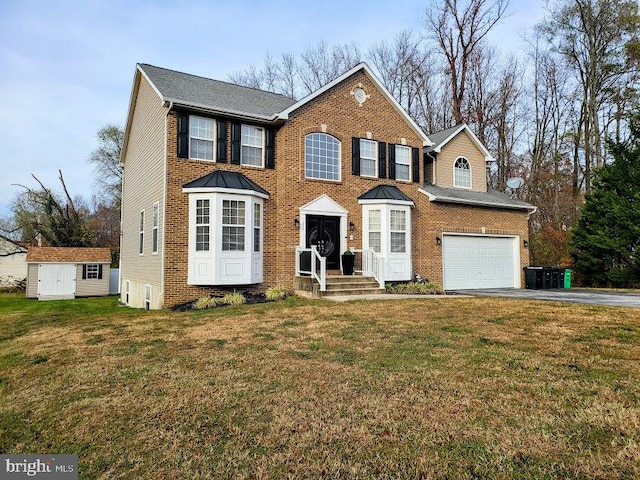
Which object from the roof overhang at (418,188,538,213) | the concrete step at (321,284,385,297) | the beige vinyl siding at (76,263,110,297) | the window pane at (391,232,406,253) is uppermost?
the roof overhang at (418,188,538,213)

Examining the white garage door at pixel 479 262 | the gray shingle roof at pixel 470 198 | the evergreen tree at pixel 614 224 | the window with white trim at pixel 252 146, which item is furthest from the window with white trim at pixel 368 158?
the evergreen tree at pixel 614 224

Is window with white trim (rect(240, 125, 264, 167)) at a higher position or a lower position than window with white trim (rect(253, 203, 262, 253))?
higher

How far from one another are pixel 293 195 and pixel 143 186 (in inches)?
240

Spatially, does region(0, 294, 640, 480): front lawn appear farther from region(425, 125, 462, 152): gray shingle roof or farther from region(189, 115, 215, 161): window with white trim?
region(425, 125, 462, 152): gray shingle roof

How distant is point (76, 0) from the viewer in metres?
10.7

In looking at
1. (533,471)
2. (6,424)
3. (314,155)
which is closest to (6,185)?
(314,155)

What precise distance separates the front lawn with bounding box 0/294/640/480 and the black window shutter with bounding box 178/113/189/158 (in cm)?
625

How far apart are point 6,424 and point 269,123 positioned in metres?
11.4

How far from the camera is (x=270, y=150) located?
13648 millimetres

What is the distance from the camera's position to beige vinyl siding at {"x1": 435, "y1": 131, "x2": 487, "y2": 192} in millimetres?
17469

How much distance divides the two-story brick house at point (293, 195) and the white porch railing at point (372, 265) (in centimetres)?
7

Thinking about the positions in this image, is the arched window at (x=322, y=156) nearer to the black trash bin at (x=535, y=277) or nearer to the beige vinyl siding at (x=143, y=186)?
the beige vinyl siding at (x=143, y=186)

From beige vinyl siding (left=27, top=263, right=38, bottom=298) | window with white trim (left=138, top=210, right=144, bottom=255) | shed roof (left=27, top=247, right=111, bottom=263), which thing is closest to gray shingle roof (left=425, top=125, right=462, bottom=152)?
window with white trim (left=138, top=210, right=144, bottom=255)

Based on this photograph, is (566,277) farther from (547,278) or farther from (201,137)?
(201,137)
